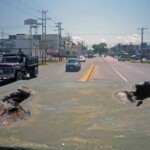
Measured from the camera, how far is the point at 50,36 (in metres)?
159

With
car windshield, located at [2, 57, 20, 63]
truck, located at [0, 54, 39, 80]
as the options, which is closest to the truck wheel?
truck, located at [0, 54, 39, 80]

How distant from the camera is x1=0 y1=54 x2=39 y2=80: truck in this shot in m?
26.0

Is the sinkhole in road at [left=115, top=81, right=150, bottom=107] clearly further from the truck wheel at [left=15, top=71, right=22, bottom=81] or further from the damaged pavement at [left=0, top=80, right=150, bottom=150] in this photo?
Result: the truck wheel at [left=15, top=71, right=22, bottom=81]

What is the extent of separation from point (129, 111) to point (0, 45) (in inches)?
4262

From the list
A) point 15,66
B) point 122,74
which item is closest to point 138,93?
point 15,66

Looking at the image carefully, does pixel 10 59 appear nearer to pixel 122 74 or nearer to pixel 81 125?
pixel 122 74

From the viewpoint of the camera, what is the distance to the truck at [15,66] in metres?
26.0

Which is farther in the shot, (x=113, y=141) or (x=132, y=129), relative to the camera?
(x=132, y=129)

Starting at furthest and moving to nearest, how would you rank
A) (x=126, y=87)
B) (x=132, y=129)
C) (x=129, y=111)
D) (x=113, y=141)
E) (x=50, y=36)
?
1. (x=50, y=36)
2. (x=126, y=87)
3. (x=129, y=111)
4. (x=132, y=129)
5. (x=113, y=141)

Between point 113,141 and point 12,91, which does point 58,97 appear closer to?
point 12,91

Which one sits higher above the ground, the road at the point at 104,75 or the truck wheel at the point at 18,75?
the truck wheel at the point at 18,75

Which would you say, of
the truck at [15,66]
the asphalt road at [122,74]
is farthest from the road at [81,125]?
the truck at [15,66]

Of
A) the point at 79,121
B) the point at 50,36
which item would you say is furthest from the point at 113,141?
the point at 50,36

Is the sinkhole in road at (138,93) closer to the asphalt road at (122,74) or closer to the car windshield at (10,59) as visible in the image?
the asphalt road at (122,74)
